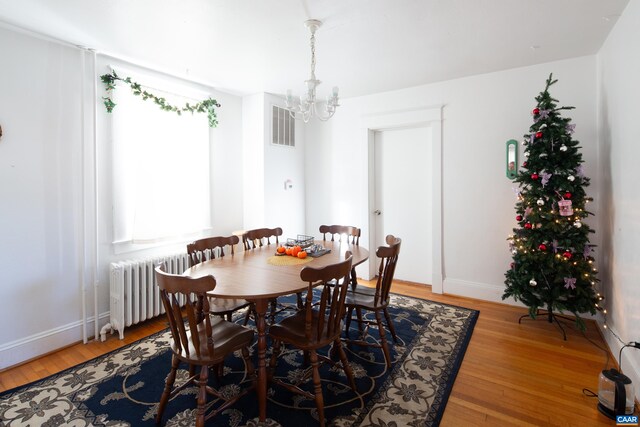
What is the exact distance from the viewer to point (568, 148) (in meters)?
2.78

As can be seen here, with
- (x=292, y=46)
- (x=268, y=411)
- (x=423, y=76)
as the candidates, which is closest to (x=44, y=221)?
(x=268, y=411)

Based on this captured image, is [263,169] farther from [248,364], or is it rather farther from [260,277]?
[248,364]

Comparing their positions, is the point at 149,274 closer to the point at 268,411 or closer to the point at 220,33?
the point at 268,411

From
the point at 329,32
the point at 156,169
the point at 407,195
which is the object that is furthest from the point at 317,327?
the point at 407,195

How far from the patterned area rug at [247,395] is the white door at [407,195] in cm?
167

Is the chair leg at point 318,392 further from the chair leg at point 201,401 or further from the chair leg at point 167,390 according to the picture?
the chair leg at point 167,390

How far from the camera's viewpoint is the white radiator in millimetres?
2936

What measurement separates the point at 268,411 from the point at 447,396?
1163 millimetres

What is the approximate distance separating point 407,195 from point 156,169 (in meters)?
3.16

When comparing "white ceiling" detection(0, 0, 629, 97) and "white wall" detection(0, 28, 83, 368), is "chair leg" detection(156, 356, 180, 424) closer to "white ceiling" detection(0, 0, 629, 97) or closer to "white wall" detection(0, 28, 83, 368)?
→ "white wall" detection(0, 28, 83, 368)

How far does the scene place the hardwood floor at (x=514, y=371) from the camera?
1919 mm

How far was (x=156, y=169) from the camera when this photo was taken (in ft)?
11.1

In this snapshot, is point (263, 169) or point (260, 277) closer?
point (260, 277)

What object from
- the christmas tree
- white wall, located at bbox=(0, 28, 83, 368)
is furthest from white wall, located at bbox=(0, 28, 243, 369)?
the christmas tree
